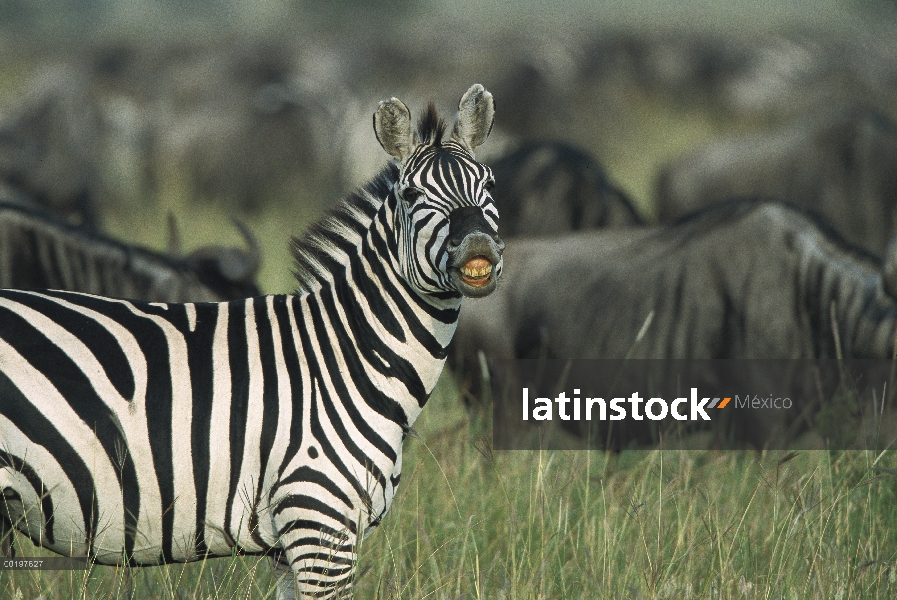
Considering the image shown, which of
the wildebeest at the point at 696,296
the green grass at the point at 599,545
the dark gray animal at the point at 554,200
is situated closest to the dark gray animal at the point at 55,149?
the dark gray animal at the point at 554,200

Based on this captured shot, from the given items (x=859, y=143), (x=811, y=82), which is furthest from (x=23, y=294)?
(x=811, y=82)

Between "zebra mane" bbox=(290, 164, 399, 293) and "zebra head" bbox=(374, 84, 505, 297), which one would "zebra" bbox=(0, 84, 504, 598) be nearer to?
"zebra head" bbox=(374, 84, 505, 297)

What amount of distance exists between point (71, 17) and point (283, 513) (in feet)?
86.1

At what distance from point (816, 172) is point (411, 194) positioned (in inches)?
434

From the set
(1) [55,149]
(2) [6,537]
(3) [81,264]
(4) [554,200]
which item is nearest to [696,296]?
(4) [554,200]

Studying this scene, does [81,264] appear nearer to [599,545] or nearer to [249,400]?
[249,400]

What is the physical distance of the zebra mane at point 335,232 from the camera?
356cm

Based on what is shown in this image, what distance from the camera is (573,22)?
2769cm

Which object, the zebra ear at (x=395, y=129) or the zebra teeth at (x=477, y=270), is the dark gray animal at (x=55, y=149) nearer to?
the zebra ear at (x=395, y=129)

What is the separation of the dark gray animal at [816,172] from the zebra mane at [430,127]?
887cm

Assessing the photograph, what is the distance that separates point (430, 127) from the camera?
11.3 ft

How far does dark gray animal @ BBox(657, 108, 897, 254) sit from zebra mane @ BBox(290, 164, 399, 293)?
28.9 ft

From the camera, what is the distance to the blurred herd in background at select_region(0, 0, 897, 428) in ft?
21.4

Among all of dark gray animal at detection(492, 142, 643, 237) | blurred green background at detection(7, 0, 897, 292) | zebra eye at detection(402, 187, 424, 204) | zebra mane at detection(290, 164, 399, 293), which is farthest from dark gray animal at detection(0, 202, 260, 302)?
blurred green background at detection(7, 0, 897, 292)
